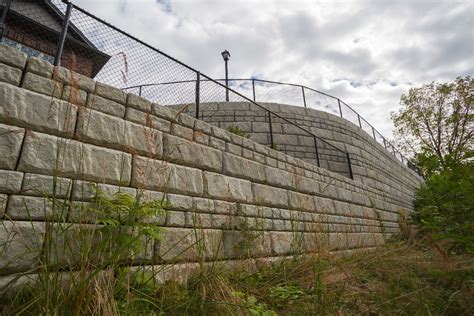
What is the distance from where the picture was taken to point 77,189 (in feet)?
7.23

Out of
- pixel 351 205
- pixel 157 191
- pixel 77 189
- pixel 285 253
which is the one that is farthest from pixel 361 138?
pixel 77 189

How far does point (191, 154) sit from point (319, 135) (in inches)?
279

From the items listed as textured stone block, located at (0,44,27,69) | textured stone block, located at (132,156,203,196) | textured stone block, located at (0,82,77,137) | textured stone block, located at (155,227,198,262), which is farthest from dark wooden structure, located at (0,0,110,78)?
textured stone block, located at (155,227,198,262)

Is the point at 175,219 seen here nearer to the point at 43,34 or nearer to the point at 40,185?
the point at 40,185

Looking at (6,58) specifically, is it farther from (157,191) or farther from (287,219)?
(287,219)

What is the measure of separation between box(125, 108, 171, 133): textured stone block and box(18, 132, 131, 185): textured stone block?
1.48ft

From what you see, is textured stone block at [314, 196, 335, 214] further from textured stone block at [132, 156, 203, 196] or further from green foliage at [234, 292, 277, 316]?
green foliage at [234, 292, 277, 316]

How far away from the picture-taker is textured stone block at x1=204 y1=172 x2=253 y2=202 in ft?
11.3

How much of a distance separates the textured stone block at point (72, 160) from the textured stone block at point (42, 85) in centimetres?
40

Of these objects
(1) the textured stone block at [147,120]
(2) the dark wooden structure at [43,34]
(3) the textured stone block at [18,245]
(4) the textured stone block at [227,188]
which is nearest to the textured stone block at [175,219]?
(4) the textured stone block at [227,188]

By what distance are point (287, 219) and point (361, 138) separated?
7.84 m

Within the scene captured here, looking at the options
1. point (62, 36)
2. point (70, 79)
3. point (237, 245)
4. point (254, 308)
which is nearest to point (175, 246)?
point (237, 245)

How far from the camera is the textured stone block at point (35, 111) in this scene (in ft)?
6.60

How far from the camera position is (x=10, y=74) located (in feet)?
6.89
